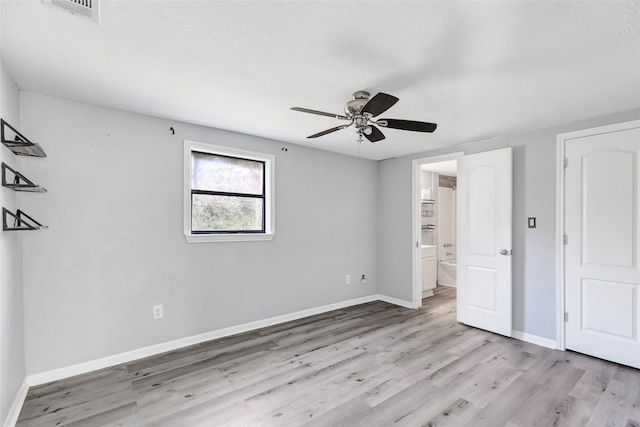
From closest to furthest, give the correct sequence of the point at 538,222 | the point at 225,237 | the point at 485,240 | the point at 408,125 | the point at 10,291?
1. the point at 10,291
2. the point at 408,125
3. the point at 538,222
4. the point at 225,237
5. the point at 485,240

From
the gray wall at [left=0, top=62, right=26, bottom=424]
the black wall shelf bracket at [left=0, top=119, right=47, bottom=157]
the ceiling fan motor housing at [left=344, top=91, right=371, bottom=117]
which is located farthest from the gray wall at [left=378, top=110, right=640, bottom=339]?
the gray wall at [left=0, top=62, right=26, bottom=424]

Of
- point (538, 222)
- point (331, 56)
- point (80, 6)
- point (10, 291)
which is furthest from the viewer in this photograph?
point (538, 222)

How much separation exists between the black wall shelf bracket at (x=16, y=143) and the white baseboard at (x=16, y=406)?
5.55 ft

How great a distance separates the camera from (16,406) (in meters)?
2.11

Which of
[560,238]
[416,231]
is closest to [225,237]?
[416,231]

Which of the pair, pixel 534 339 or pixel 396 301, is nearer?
pixel 534 339

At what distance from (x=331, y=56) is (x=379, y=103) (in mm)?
414

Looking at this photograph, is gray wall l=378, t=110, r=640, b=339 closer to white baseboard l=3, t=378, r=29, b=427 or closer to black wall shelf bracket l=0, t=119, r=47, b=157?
black wall shelf bracket l=0, t=119, r=47, b=157

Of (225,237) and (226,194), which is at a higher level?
(226,194)

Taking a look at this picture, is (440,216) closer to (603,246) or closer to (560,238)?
(560,238)

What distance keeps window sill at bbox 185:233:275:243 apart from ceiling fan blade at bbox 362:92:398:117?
2.12 m

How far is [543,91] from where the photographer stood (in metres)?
2.39

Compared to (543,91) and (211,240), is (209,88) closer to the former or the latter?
(211,240)

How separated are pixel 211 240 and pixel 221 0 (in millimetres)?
2420
